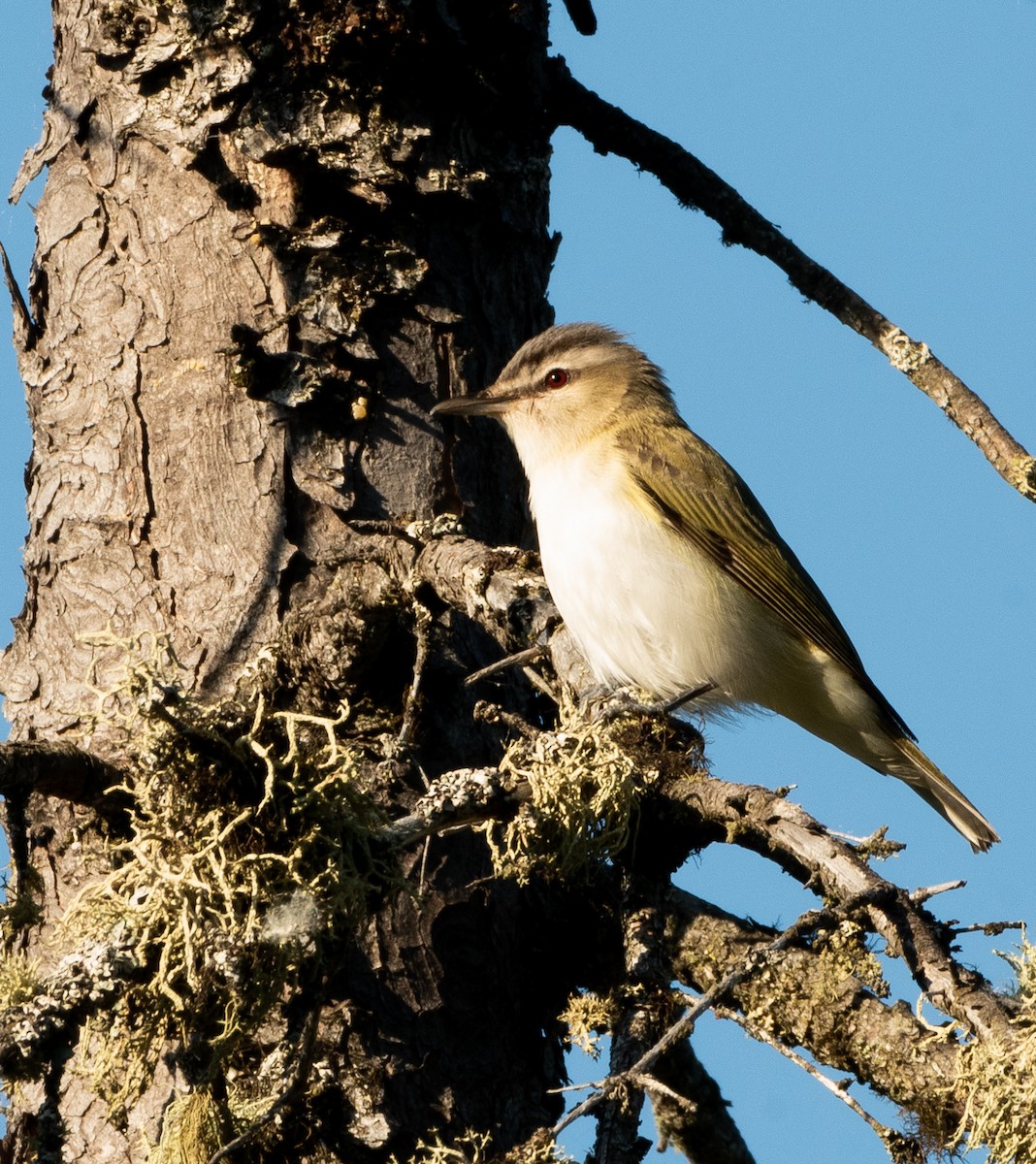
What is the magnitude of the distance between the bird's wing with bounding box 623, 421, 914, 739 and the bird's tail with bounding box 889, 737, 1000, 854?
0.41ft

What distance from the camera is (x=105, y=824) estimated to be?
3455mm

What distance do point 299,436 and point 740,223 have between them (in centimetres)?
164

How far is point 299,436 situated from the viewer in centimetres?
413

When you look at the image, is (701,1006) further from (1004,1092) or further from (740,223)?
(740,223)

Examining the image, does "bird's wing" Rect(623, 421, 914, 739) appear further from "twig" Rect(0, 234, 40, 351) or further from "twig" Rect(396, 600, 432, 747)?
"twig" Rect(0, 234, 40, 351)

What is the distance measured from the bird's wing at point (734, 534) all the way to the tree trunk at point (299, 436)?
0.82m

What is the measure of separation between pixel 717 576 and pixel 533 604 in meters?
1.36

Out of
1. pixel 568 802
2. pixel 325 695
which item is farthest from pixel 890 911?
pixel 325 695

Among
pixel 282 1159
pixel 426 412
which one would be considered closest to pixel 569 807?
pixel 282 1159

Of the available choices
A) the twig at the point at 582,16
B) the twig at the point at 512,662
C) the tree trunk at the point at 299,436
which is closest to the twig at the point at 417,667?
the tree trunk at the point at 299,436

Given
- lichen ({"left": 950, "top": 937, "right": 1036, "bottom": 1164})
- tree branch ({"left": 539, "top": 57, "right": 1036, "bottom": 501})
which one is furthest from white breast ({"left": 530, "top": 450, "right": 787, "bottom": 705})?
lichen ({"left": 950, "top": 937, "right": 1036, "bottom": 1164})

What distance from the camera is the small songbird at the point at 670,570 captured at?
A: 4.75 metres

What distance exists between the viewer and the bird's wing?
207 inches

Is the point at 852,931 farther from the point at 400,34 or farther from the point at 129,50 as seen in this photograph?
the point at 129,50
